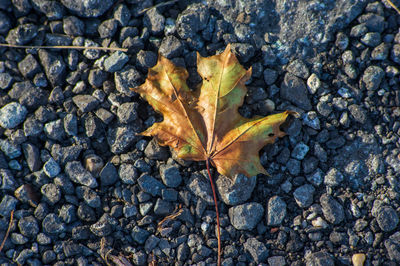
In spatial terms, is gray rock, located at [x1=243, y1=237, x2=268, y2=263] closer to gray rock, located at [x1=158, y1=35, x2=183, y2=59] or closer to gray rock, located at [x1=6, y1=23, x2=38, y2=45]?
gray rock, located at [x1=158, y1=35, x2=183, y2=59]

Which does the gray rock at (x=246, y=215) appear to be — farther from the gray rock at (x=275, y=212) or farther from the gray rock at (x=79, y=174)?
the gray rock at (x=79, y=174)

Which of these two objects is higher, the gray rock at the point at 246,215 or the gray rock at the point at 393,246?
the gray rock at the point at 246,215

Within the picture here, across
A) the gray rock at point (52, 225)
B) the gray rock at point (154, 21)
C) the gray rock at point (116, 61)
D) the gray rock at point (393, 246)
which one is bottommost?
the gray rock at point (393, 246)

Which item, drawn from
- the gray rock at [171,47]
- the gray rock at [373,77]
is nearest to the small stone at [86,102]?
the gray rock at [171,47]

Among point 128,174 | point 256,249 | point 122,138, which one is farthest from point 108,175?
point 256,249

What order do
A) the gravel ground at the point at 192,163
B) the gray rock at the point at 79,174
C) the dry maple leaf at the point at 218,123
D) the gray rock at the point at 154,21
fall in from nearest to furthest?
the dry maple leaf at the point at 218,123, the gravel ground at the point at 192,163, the gray rock at the point at 79,174, the gray rock at the point at 154,21

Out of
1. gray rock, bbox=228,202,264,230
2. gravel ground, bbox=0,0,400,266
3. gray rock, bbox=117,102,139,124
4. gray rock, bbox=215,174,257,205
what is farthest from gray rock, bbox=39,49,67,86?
gray rock, bbox=228,202,264,230
